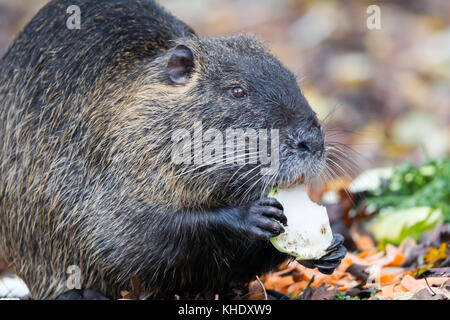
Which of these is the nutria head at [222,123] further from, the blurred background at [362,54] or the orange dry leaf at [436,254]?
the blurred background at [362,54]

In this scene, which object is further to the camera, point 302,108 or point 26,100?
point 26,100

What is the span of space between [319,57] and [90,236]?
8.55m

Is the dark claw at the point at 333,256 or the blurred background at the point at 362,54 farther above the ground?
the blurred background at the point at 362,54

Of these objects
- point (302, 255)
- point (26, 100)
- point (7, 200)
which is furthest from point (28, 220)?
point (302, 255)

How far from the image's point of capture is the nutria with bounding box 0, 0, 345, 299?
14.8ft

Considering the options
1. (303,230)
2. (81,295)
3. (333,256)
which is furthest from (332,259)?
(81,295)

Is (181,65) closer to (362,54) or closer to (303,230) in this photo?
(303,230)

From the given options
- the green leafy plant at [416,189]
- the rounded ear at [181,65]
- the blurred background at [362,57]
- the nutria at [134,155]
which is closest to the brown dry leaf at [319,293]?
the nutria at [134,155]

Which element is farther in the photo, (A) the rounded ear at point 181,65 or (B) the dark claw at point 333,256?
(A) the rounded ear at point 181,65

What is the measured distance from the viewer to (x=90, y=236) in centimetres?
494

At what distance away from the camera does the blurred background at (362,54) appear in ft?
37.6

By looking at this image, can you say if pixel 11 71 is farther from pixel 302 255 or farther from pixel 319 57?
pixel 319 57

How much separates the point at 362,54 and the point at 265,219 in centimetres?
915

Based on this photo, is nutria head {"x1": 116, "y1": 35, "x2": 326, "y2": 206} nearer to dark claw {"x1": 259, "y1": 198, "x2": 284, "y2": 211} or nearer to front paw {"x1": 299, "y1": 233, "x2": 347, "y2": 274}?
dark claw {"x1": 259, "y1": 198, "x2": 284, "y2": 211}
